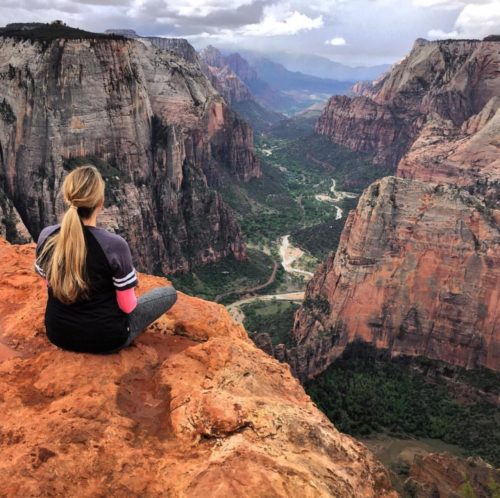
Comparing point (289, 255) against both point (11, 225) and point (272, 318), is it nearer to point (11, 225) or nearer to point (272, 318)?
point (272, 318)

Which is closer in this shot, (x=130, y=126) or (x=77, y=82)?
(x=77, y=82)

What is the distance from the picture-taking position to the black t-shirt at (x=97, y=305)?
7898 mm

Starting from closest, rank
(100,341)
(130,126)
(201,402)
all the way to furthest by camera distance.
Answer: (201,402)
(100,341)
(130,126)

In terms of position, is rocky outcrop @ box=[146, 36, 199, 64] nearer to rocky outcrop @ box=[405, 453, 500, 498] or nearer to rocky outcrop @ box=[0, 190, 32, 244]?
rocky outcrop @ box=[0, 190, 32, 244]

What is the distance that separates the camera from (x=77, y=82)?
53.0 metres

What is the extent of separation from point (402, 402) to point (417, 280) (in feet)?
31.2

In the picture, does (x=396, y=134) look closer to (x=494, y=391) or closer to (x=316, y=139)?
(x=316, y=139)

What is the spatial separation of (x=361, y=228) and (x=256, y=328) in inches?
724

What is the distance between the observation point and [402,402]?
3881 centimetres

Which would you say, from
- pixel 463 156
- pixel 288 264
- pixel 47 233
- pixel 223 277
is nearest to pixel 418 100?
pixel 463 156

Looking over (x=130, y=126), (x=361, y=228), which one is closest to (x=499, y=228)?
(x=361, y=228)

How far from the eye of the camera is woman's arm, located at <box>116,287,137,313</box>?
8297 mm

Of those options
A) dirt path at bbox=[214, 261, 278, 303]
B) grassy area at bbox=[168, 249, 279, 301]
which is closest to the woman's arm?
dirt path at bbox=[214, 261, 278, 303]

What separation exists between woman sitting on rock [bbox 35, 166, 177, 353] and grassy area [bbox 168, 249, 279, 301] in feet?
187
